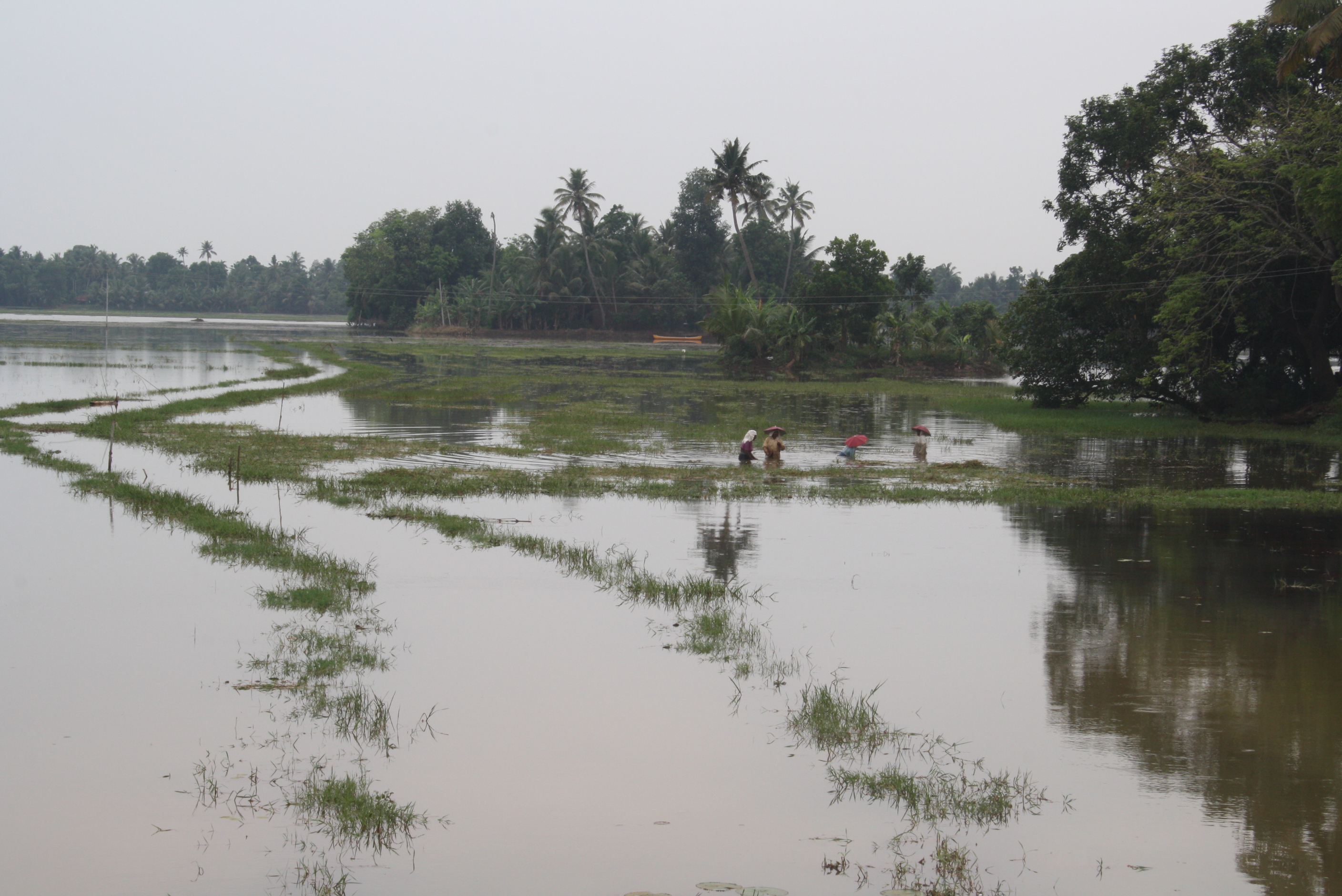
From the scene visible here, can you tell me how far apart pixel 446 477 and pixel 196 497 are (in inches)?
143

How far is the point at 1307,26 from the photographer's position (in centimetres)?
2170

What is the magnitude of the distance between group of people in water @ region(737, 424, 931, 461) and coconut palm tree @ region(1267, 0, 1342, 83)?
9588 mm

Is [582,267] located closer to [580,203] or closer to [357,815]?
[580,203]

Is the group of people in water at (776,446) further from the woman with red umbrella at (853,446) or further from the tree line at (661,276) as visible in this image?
the tree line at (661,276)

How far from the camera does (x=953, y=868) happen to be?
478 centimetres

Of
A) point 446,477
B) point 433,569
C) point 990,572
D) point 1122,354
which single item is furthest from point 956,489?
point 1122,354

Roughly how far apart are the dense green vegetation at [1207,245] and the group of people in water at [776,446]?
7.58 metres

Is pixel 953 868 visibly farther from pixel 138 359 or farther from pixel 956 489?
pixel 138 359

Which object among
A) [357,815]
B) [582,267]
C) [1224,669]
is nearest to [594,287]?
[582,267]

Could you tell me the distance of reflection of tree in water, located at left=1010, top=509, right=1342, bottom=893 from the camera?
214 inches

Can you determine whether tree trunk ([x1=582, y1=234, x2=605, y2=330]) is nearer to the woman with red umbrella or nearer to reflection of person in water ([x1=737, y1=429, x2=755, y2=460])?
the woman with red umbrella

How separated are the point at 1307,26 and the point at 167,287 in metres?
158

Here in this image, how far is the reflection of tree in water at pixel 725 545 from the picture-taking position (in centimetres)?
1091

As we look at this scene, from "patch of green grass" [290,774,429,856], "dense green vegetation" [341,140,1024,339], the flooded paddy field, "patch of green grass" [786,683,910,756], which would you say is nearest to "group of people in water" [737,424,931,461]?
the flooded paddy field
